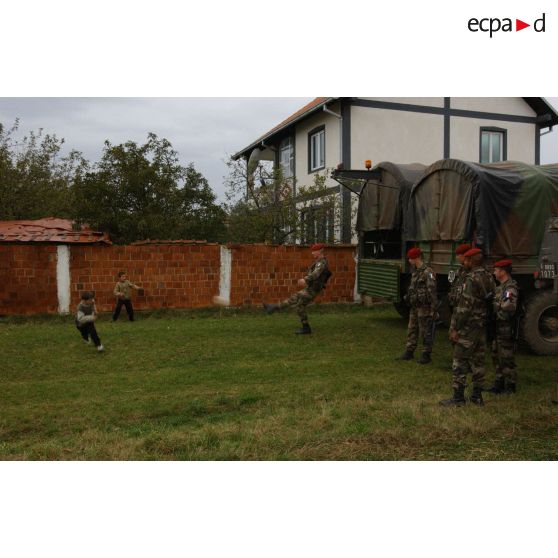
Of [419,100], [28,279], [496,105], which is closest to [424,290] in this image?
[28,279]

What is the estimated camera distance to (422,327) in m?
7.73

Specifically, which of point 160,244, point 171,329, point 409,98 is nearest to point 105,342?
point 171,329

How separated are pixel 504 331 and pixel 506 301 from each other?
1.25 ft

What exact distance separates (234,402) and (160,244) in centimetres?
757

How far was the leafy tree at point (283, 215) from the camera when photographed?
15.3 meters

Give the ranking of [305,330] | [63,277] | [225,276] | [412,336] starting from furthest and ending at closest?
[225,276], [63,277], [305,330], [412,336]

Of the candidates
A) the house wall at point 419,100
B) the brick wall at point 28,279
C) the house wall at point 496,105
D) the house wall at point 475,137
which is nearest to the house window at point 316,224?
the house wall at point 419,100

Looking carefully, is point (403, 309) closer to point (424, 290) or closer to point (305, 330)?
point (305, 330)

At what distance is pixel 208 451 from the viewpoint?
447cm

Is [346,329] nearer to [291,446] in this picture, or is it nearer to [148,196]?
[291,446]

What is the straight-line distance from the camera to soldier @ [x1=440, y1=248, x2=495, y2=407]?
5.72 metres

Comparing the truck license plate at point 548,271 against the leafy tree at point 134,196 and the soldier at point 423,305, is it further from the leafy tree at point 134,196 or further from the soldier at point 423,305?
the leafy tree at point 134,196

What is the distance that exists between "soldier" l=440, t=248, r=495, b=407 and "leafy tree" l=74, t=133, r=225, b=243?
33.9 feet

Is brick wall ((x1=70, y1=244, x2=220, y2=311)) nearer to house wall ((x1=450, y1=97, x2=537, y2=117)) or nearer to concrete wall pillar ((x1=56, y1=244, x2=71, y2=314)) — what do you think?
concrete wall pillar ((x1=56, y1=244, x2=71, y2=314))
